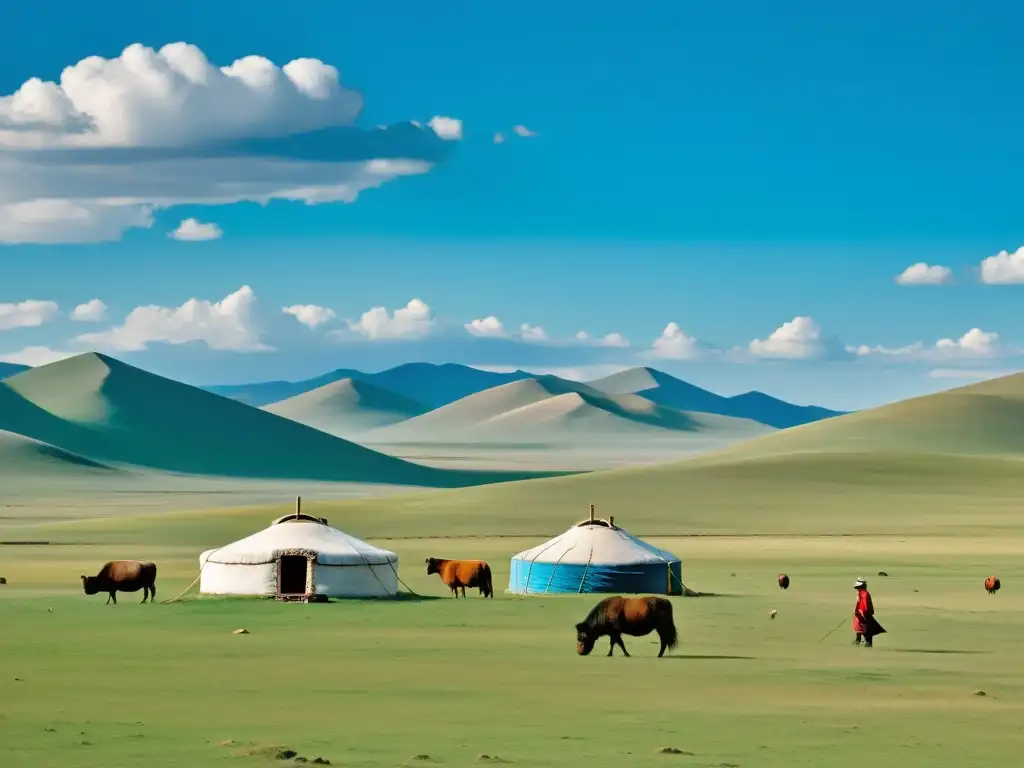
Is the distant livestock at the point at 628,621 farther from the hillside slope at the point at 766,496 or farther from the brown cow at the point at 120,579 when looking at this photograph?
the hillside slope at the point at 766,496

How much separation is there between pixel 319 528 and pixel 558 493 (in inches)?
2704

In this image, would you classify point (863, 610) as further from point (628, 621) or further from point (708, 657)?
point (628, 621)

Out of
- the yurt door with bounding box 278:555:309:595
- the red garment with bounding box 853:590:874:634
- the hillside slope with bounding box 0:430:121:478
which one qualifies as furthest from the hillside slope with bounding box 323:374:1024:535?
the red garment with bounding box 853:590:874:634

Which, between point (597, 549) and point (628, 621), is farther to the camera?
point (597, 549)

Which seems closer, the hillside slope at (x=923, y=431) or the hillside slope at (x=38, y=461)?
the hillside slope at (x=923, y=431)

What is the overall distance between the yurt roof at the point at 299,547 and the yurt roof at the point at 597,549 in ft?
14.6

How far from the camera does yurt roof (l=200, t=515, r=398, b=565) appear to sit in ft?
140

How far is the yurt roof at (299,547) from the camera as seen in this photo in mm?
42594

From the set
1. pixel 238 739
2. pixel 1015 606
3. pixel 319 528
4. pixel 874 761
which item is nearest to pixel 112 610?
pixel 319 528

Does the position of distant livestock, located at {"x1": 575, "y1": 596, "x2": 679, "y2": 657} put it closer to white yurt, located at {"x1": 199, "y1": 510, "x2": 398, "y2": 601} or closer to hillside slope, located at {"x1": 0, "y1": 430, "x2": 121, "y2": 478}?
white yurt, located at {"x1": 199, "y1": 510, "x2": 398, "y2": 601}

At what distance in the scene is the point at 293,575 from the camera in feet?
141

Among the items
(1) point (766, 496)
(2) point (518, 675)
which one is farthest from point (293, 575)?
(1) point (766, 496)

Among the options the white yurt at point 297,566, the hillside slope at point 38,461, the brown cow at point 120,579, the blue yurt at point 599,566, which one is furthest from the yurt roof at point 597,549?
the hillside slope at point 38,461

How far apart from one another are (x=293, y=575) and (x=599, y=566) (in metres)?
7.08
